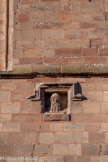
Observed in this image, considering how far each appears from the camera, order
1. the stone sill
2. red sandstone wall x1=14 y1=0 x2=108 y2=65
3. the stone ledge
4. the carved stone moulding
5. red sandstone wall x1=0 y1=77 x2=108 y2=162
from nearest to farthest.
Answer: red sandstone wall x1=0 y1=77 x2=108 y2=162 → the stone ledge → the carved stone moulding → the stone sill → red sandstone wall x1=14 y1=0 x2=108 y2=65

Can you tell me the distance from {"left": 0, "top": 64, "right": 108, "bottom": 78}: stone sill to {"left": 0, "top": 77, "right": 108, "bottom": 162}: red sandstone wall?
0.15m

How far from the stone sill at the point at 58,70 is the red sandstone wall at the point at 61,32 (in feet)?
0.49

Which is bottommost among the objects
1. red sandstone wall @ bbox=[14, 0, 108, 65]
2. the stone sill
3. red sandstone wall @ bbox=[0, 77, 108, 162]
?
red sandstone wall @ bbox=[0, 77, 108, 162]

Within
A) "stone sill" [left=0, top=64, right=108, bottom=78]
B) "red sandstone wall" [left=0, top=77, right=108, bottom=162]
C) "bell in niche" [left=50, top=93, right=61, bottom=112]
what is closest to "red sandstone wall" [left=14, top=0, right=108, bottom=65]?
"stone sill" [left=0, top=64, right=108, bottom=78]

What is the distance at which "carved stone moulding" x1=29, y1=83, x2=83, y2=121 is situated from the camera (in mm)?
7793

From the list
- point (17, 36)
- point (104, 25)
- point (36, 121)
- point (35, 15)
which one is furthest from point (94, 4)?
point (36, 121)

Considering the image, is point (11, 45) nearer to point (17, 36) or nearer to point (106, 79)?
point (17, 36)

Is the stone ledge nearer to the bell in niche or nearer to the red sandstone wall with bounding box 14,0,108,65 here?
the bell in niche

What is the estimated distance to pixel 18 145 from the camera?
24.7ft

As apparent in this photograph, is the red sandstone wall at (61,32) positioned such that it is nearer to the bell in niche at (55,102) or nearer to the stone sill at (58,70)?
the stone sill at (58,70)

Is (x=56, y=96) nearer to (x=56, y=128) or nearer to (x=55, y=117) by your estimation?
(x=55, y=117)

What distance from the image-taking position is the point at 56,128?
762cm

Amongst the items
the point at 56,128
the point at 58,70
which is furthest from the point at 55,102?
the point at 58,70

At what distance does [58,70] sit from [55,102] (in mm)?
676
